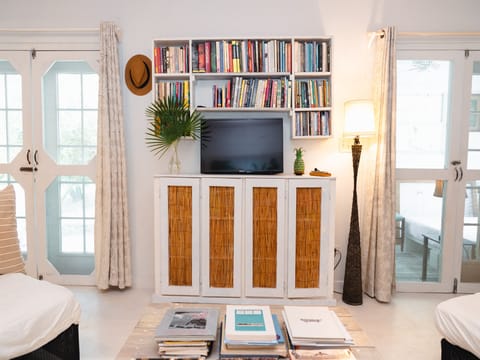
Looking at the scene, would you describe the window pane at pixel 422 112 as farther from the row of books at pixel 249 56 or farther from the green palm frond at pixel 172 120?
the green palm frond at pixel 172 120

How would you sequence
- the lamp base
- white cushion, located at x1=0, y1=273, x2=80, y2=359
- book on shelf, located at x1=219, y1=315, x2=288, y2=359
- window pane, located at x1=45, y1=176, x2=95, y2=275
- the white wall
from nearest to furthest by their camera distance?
1. book on shelf, located at x1=219, y1=315, x2=288, y2=359
2. white cushion, located at x1=0, y1=273, x2=80, y2=359
3. the lamp base
4. the white wall
5. window pane, located at x1=45, y1=176, x2=95, y2=275

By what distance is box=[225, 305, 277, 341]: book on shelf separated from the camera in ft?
4.62

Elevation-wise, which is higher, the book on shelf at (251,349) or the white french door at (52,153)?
the white french door at (52,153)

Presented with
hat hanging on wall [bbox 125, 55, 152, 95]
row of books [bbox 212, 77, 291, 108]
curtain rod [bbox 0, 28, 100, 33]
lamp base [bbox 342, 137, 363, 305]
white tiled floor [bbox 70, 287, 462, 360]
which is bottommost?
white tiled floor [bbox 70, 287, 462, 360]

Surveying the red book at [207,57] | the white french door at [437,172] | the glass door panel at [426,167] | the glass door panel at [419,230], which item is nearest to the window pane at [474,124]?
the white french door at [437,172]

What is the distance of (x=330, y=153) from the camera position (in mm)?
3334

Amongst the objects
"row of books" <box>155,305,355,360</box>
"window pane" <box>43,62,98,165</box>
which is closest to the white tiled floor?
"row of books" <box>155,305,355,360</box>

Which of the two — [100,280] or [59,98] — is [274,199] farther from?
[59,98]

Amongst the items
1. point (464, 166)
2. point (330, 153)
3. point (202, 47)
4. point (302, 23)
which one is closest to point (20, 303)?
point (202, 47)

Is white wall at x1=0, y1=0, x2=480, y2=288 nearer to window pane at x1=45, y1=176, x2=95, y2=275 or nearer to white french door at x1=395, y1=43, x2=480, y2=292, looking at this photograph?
white french door at x1=395, y1=43, x2=480, y2=292

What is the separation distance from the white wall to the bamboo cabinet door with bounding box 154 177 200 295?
438mm

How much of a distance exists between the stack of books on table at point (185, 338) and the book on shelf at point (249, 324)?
73mm

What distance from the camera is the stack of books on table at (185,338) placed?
4.59ft

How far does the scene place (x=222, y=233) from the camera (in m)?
2.97
